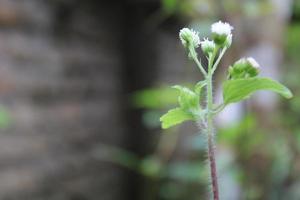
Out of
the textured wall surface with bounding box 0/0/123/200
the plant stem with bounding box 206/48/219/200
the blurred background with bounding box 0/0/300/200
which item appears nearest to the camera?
the plant stem with bounding box 206/48/219/200

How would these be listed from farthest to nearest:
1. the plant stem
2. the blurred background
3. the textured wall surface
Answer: the textured wall surface < the blurred background < the plant stem

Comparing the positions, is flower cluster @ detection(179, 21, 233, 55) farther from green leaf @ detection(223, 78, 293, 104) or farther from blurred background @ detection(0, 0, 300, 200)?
blurred background @ detection(0, 0, 300, 200)

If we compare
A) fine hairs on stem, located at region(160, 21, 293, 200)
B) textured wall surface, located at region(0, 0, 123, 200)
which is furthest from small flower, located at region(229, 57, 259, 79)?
textured wall surface, located at region(0, 0, 123, 200)

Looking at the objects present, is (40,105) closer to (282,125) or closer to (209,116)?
(282,125)

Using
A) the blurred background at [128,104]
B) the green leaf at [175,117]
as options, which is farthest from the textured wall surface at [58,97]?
the green leaf at [175,117]

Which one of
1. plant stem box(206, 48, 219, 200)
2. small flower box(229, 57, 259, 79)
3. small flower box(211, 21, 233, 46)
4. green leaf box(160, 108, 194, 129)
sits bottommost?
plant stem box(206, 48, 219, 200)

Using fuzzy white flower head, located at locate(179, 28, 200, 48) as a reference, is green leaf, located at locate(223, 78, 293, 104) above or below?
below

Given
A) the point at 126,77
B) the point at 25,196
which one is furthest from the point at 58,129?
the point at 126,77

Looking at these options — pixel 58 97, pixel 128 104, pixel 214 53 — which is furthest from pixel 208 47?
pixel 128 104
